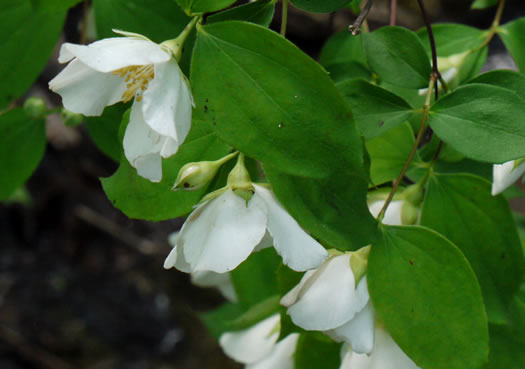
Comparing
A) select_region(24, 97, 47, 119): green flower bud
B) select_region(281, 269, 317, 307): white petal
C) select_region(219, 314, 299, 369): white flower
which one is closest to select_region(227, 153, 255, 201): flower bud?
select_region(281, 269, 317, 307): white petal

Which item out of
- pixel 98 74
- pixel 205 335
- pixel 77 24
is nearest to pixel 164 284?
pixel 205 335

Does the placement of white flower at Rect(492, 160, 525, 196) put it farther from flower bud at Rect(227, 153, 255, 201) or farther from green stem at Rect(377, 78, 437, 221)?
flower bud at Rect(227, 153, 255, 201)

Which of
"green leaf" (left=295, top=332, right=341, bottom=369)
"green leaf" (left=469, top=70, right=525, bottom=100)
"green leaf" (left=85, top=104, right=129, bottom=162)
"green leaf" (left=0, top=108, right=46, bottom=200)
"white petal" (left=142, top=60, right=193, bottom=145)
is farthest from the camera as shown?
"green leaf" (left=0, top=108, right=46, bottom=200)

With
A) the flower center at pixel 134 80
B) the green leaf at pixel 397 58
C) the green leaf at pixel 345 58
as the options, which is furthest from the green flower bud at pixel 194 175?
the green leaf at pixel 345 58

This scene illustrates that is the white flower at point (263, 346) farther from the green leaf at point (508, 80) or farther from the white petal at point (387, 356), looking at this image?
the green leaf at point (508, 80)

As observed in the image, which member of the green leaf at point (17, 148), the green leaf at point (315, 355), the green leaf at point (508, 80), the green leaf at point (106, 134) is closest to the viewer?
the green leaf at point (508, 80)

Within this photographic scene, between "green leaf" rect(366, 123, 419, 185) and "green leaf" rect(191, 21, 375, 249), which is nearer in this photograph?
"green leaf" rect(191, 21, 375, 249)

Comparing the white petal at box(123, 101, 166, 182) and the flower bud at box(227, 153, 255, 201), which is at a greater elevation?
the white petal at box(123, 101, 166, 182)
